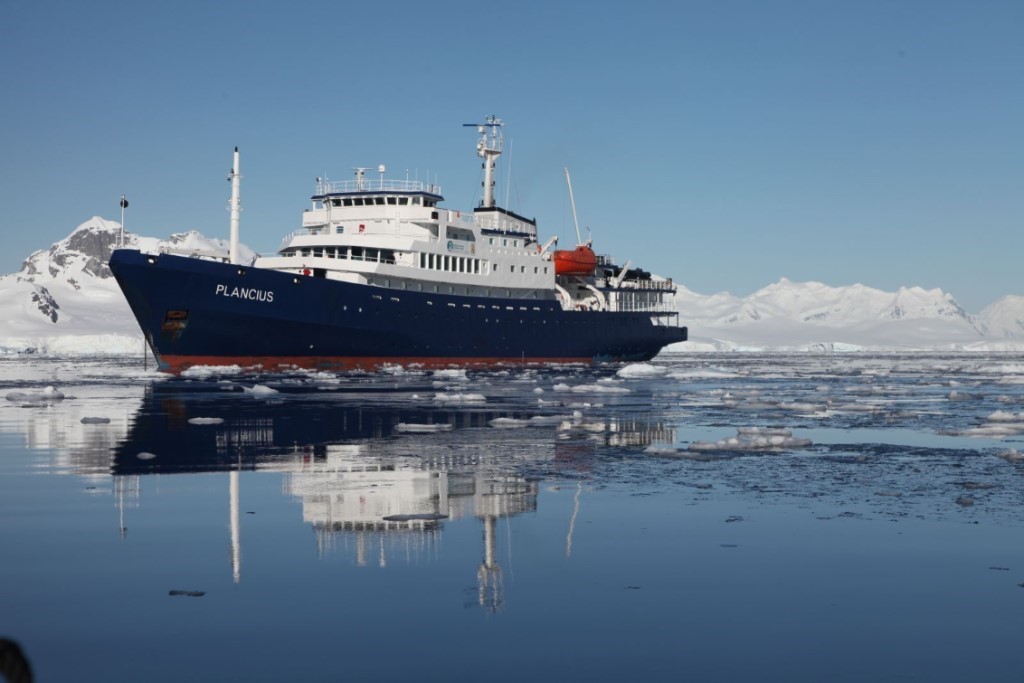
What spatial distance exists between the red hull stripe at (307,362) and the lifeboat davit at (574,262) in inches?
440

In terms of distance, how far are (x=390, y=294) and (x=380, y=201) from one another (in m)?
7.13

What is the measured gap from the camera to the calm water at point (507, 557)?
4859mm

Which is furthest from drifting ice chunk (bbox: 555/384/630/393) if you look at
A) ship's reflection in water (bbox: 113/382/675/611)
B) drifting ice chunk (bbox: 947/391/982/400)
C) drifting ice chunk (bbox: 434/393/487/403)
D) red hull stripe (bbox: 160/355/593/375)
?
red hull stripe (bbox: 160/355/593/375)

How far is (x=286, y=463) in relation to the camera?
12336 millimetres

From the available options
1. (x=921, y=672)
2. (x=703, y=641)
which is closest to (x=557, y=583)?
(x=703, y=641)

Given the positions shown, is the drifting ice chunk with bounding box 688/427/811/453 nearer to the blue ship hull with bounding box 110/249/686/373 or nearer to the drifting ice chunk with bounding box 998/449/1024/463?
the drifting ice chunk with bounding box 998/449/1024/463

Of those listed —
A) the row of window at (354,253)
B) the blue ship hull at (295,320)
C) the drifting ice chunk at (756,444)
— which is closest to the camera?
the drifting ice chunk at (756,444)

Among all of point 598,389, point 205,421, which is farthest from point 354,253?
point 205,421

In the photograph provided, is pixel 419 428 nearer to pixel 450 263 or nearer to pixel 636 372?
pixel 636 372

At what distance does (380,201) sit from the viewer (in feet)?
166

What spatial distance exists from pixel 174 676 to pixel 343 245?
142 feet

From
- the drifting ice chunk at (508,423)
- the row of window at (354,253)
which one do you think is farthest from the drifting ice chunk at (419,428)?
the row of window at (354,253)

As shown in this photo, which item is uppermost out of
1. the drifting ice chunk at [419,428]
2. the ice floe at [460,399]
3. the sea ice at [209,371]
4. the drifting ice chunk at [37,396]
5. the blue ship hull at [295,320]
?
the blue ship hull at [295,320]

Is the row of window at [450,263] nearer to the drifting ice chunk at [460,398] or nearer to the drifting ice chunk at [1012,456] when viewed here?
the drifting ice chunk at [460,398]
